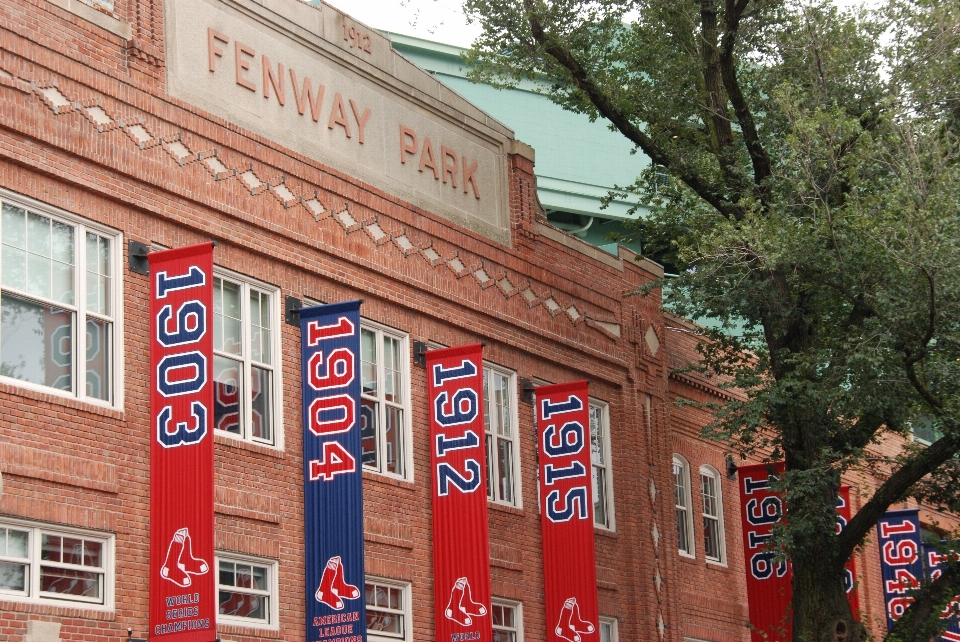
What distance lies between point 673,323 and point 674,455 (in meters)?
2.46

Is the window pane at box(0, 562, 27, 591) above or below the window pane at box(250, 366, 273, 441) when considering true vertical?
below

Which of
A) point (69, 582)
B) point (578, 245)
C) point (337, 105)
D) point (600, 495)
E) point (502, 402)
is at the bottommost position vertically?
point (69, 582)

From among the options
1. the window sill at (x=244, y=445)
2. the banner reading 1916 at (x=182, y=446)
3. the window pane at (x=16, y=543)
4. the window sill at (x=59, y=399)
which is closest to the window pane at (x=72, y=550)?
the window pane at (x=16, y=543)

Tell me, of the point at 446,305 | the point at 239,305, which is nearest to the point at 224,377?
the point at 239,305

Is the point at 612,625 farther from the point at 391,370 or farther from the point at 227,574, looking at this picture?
the point at 227,574

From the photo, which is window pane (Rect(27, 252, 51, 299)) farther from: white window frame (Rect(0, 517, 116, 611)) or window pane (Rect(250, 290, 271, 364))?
window pane (Rect(250, 290, 271, 364))

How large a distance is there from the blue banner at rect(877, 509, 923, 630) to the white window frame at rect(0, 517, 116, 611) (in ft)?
62.1

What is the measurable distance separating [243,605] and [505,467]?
20.1ft

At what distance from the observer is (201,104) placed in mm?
17984

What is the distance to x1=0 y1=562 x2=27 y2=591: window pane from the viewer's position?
14.3 metres

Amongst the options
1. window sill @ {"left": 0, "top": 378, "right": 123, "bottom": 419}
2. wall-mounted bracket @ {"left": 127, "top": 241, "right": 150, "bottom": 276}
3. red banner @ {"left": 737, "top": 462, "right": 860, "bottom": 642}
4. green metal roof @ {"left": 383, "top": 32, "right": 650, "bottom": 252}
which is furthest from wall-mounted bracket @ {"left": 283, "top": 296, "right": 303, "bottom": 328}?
green metal roof @ {"left": 383, "top": 32, "right": 650, "bottom": 252}

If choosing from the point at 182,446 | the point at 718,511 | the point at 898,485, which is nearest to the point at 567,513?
the point at 898,485

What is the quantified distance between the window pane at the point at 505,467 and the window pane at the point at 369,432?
116 inches

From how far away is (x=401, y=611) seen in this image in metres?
19.3
